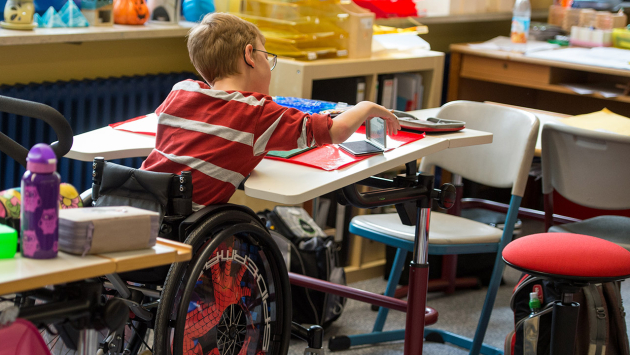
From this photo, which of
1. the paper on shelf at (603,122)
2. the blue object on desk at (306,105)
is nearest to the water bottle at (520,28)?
the paper on shelf at (603,122)

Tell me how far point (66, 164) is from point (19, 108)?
125 cm

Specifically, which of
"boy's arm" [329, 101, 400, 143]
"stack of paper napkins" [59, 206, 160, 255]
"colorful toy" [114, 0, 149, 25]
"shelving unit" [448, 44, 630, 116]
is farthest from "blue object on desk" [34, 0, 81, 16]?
"shelving unit" [448, 44, 630, 116]

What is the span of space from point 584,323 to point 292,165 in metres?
0.78

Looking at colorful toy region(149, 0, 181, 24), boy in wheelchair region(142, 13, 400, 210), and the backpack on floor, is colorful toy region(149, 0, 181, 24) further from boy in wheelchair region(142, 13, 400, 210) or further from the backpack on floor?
the backpack on floor

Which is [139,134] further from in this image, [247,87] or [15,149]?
[15,149]

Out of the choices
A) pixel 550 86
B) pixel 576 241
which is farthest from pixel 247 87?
pixel 550 86

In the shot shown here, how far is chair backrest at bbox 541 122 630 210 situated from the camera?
204cm

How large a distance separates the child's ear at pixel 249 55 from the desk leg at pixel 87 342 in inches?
27.9

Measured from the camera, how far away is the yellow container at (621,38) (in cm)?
344

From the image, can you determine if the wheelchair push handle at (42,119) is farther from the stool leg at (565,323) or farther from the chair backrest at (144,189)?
the stool leg at (565,323)

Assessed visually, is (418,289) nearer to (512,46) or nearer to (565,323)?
(565,323)

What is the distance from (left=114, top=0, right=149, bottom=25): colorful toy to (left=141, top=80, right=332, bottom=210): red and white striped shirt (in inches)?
44.9

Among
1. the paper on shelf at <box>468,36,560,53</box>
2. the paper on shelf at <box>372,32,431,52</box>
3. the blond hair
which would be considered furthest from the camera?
the paper on shelf at <box>468,36,560,53</box>

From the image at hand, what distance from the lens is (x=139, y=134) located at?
1825 millimetres
